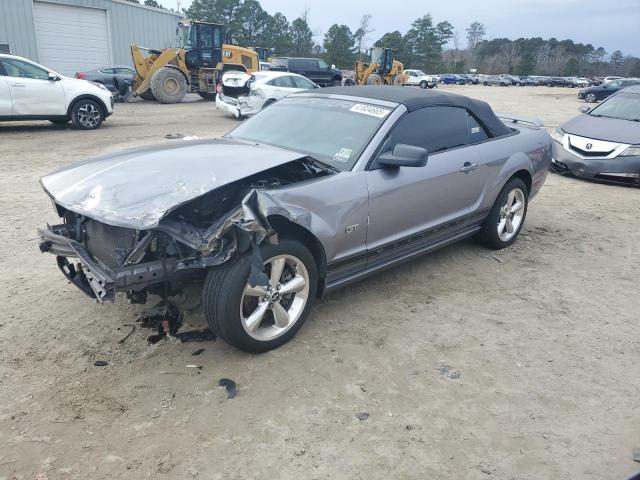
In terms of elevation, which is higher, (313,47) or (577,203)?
(313,47)

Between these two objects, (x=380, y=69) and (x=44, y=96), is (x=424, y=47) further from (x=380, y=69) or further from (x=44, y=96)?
(x=44, y=96)

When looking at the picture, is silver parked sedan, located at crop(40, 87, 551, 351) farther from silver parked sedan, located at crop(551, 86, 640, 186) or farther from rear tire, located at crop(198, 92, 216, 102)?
rear tire, located at crop(198, 92, 216, 102)

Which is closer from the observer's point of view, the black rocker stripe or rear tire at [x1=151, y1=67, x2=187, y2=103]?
the black rocker stripe

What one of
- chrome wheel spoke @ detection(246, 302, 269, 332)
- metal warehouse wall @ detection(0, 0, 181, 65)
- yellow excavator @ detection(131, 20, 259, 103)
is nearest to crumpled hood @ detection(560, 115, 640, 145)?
chrome wheel spoke @ detection(246, 302, 269, 332)

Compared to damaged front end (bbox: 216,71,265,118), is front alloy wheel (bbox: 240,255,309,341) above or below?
below

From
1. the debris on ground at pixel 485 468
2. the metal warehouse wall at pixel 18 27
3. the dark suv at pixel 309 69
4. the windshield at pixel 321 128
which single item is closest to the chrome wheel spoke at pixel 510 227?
the windshield at pixel 321 128

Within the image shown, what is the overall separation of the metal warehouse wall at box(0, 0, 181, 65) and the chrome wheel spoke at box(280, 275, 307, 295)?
81.9 ft

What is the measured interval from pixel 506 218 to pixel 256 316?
127 inches

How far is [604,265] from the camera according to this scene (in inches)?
200

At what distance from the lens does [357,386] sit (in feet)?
9.84

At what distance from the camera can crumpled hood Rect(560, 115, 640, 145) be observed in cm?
835

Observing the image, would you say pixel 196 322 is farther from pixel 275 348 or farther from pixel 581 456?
pixel 581 456

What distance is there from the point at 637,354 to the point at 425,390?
1635 mm

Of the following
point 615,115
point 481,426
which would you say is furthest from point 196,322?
point 615,115
